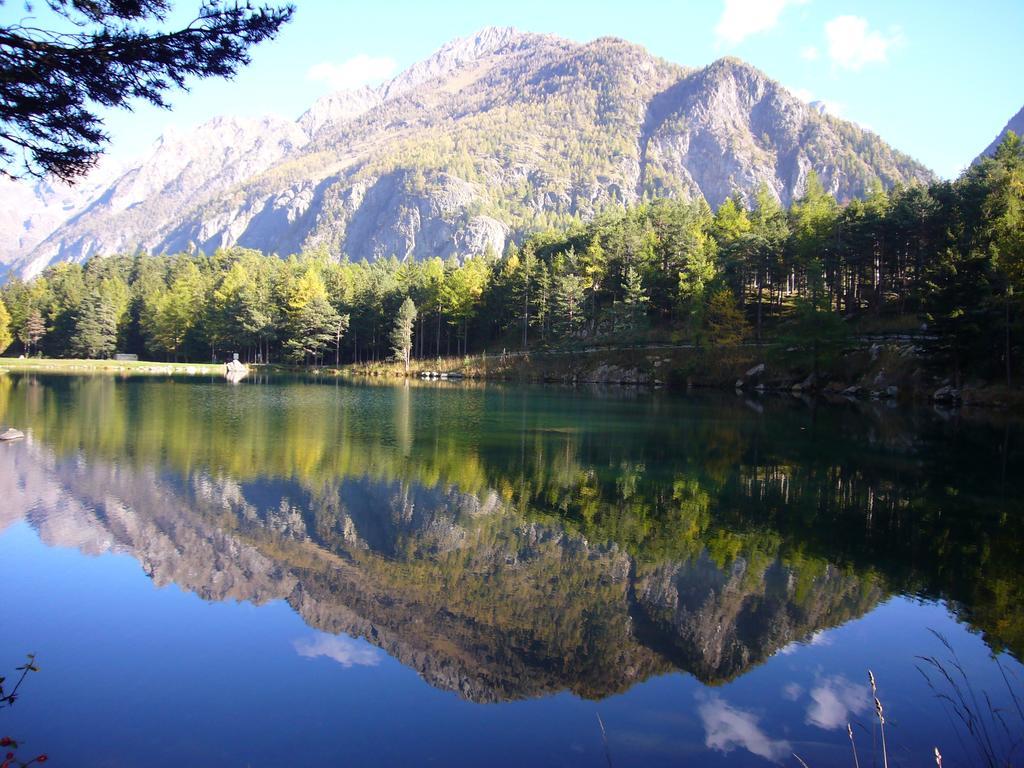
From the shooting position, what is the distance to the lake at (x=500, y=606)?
25.0 ft

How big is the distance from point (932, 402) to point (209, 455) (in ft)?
154

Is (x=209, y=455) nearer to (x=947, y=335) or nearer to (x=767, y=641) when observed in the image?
(x=767, y=641)

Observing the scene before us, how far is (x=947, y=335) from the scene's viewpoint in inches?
1742

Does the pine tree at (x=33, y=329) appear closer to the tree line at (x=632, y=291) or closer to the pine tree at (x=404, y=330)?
the tree line at (x=632, y=291)

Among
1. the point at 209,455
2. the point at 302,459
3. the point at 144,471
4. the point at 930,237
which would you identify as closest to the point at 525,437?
the point at 302,459

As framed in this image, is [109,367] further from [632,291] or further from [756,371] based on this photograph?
[756,371]

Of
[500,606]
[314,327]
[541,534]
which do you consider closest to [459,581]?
[500,606]

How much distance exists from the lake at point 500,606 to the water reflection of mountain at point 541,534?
79 mm

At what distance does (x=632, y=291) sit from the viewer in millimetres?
73250

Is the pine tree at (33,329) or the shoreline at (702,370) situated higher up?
the pine tree at (33,329)

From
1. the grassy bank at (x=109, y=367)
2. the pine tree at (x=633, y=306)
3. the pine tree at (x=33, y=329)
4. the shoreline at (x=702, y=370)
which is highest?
the pine tree at (x=633, y=306)

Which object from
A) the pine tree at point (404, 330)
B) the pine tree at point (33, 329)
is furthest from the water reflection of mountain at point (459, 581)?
the pine tree at point (33, 329)

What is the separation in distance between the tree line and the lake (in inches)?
1298

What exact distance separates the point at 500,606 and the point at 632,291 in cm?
6491
